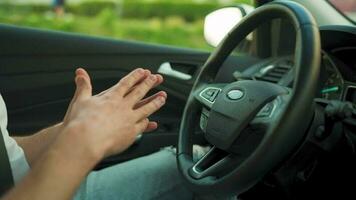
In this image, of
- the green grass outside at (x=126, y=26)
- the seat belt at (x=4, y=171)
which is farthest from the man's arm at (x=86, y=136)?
the green grass outside at (x=126, y=26)

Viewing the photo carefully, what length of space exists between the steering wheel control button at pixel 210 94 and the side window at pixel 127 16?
175 inches

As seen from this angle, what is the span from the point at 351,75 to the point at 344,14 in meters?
0.40

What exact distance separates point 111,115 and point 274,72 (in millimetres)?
1077

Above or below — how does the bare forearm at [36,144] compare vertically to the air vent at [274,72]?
above

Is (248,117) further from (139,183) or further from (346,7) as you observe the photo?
(346,7)

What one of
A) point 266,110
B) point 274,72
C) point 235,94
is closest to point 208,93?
point 235,94

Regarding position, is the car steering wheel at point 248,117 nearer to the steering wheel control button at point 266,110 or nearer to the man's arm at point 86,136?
the steering wheel control button at point 266,110

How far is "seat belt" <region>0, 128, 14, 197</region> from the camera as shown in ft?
4.42

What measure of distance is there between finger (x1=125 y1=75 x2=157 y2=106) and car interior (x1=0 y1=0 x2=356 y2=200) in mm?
205

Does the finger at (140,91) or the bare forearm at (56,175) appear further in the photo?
the finger at (140,91)

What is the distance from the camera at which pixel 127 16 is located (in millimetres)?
8969

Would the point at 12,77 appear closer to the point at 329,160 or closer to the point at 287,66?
the point at 287,66

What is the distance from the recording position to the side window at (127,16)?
22.4 feet

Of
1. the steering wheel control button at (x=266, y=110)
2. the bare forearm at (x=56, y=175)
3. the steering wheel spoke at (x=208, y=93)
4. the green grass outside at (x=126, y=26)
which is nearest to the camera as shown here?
the bare forearm at (x=56, y=175)
